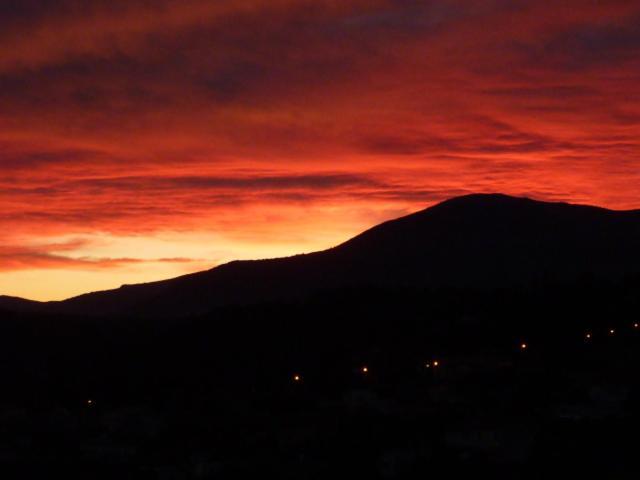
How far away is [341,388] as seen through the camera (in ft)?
94.3

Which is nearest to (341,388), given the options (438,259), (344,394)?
(344,394)

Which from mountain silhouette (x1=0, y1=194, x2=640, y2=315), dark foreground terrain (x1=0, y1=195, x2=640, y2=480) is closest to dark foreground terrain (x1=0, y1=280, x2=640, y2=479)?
dark foreground terrain (x1=0, y1=195, x2=640, y2=480)

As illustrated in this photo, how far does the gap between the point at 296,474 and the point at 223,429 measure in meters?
3.53

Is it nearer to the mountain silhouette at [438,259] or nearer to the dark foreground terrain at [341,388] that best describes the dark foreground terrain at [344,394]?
the dark foreground terrain at [341,388]

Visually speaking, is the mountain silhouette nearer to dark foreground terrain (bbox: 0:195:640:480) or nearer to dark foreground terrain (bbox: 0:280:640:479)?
dark foreground terrain (bbox: 0:195:640:480)

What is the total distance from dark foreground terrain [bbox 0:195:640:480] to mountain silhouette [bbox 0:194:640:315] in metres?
21.1

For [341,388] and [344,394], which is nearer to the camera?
[344,394]

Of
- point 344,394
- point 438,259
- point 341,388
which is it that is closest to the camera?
point 344,394

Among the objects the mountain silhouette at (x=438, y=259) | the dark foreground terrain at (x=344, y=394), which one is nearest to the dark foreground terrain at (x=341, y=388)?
the dark foreground terrain at (x=344, y=394)

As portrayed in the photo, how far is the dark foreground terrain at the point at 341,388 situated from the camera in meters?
21.2

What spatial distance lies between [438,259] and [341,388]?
1759 inches

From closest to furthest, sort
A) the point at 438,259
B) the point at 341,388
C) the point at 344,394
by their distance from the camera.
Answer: the point at 344,394, the point at 341,388, the point at 438,259

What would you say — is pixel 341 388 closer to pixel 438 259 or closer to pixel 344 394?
pixel 344 394

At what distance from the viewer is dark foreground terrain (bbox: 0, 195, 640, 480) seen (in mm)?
21172
